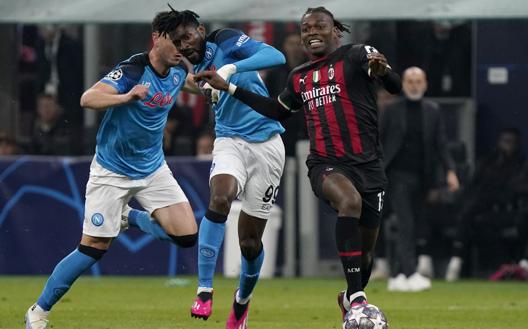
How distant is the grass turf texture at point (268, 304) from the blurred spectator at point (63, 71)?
2.17 meters

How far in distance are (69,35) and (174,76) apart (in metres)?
7.14

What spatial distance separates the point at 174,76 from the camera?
33.7ft

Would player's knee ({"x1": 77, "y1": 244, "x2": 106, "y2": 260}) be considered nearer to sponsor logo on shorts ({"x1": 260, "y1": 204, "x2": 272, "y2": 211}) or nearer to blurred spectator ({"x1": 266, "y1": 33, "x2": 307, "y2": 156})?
sponsor logo on shorts ({"x1": 260, "y1": 204, "x2": 272, "y2": 211})

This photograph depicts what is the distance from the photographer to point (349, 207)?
30.3 ft

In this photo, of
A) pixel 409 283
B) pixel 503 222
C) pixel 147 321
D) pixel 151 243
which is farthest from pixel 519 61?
pixel 147 321

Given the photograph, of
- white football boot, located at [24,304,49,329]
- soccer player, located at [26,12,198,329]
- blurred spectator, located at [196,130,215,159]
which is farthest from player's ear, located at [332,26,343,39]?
blurred spectator, located at [196,130,215,159]

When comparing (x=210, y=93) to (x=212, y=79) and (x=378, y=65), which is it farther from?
(x=378, y=65)

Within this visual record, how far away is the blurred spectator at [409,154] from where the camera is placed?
1442 centimetres

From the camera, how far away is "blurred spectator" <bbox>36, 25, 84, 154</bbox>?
17047 millimetres

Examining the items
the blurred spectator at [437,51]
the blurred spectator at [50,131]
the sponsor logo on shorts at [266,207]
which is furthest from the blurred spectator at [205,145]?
the sponsor logo on shorts at [266,207]

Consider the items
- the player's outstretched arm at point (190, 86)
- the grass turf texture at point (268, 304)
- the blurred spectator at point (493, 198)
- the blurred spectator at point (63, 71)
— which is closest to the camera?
the player's outstretched arm at point (190, 86)

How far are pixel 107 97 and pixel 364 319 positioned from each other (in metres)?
2.20

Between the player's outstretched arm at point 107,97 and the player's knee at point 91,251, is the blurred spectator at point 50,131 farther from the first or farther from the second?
the player's outstretched arm at point 107,97

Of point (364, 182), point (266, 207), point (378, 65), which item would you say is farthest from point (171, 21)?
point (364, 182)
